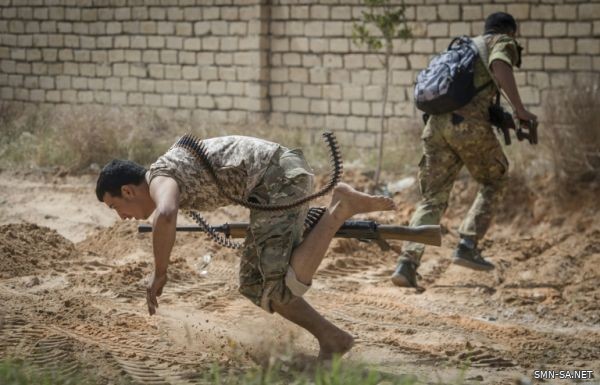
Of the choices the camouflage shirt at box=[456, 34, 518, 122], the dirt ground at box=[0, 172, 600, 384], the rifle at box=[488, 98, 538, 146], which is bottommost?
the dirt ground at box=[0, 172, 600, 384]

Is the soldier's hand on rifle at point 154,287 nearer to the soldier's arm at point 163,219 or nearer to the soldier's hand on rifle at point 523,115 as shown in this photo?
the soldier's arm at point 163,219

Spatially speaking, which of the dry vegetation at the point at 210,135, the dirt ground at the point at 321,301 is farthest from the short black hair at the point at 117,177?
the dry vegetation at the point at 210,135

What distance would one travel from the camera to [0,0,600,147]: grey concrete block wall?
10648 millimetres

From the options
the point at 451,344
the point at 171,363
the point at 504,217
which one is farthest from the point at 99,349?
the point at 504,217

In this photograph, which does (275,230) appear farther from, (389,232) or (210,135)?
(210,135)

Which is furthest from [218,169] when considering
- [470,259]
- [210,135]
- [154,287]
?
[210,135]

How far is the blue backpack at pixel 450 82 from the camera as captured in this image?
6750 millimetres

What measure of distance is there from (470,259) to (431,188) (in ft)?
1.99

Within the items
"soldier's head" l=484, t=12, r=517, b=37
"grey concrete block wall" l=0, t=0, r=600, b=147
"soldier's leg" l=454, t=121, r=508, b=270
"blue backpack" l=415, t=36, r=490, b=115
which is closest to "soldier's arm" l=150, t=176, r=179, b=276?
"blue backpack" l=415, t=36, r=490, b=115

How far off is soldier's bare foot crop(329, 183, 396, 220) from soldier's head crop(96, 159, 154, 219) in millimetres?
890

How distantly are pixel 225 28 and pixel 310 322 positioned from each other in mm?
8220

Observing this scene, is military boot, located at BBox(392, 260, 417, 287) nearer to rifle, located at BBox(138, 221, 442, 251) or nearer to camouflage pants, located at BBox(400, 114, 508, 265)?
camouflage pants, located at BBox(400, 114, 508, 265)

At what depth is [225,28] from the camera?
12.6m

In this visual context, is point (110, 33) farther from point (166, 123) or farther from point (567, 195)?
point (567, 195)
